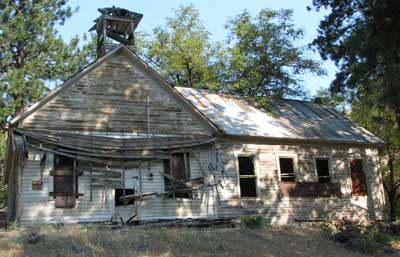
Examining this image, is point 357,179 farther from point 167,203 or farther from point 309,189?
point 167,203

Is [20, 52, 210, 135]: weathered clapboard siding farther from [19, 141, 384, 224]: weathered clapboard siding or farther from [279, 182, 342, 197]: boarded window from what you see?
[279, 182, 342, 197]: boarded window

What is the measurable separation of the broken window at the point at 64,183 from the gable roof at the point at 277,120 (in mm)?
5857

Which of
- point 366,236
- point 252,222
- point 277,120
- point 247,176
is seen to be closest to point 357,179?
point 277,120

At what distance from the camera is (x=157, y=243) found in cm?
1409

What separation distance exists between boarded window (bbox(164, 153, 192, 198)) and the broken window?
327cm

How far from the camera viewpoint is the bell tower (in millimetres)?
20922

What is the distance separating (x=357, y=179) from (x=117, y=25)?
40.2 ft

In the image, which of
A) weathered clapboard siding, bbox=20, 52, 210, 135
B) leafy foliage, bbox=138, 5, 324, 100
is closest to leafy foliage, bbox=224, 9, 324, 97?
leafy foliage, bbox=138, 5, 324, 100

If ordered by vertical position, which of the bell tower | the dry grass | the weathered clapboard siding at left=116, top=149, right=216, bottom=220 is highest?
the bell tower

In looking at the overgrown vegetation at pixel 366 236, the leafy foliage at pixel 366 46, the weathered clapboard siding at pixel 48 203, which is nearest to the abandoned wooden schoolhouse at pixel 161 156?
the weathered clapboard siding at pixel 48 203

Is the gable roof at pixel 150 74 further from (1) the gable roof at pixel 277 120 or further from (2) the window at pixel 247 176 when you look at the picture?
(2) the window at pixel 247 176

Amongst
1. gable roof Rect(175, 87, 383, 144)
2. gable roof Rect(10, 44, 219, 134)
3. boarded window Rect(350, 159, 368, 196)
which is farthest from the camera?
boarded window Rect(350, 159, 368, 196)

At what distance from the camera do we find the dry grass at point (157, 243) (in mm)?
12914

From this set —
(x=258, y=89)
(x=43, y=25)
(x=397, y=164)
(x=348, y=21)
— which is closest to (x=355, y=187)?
(x=348, y=21)
